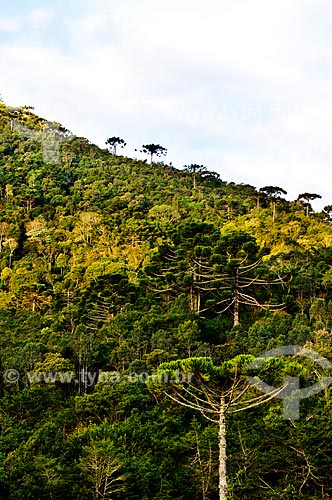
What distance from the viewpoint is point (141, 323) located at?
24.4 m

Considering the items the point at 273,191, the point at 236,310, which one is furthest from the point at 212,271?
the point at 273,191

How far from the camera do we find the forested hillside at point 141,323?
15.6 m

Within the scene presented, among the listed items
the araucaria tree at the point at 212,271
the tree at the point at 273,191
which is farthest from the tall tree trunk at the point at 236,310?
the tree at the point at 273,191

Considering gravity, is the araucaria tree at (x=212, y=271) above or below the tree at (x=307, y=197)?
below

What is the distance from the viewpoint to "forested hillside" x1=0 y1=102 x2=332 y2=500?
1561 cm

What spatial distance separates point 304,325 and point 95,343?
286 inches

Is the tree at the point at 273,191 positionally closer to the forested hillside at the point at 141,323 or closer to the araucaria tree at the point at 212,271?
the forested hillside at the point at 141,323

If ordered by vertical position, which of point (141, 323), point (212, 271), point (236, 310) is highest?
point (212, 271)

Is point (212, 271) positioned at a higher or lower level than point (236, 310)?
higher

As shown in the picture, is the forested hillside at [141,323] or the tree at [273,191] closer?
the forested hillside at [141,323]

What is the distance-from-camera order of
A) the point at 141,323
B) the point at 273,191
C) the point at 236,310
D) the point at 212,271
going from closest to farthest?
the point at 141,323, the point at 236,310, the point at 212,271, the point at 273,191

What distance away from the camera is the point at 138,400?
752 inches

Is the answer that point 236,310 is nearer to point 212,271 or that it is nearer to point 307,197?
point 212,271

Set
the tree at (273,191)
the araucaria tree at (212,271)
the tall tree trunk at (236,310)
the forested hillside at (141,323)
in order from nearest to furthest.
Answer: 1. the forested hillside at (141,323)
2. the araucaria tree at (212,271)
3. the tall tree trunk at (236,310)
4. the tree at (273,191)
